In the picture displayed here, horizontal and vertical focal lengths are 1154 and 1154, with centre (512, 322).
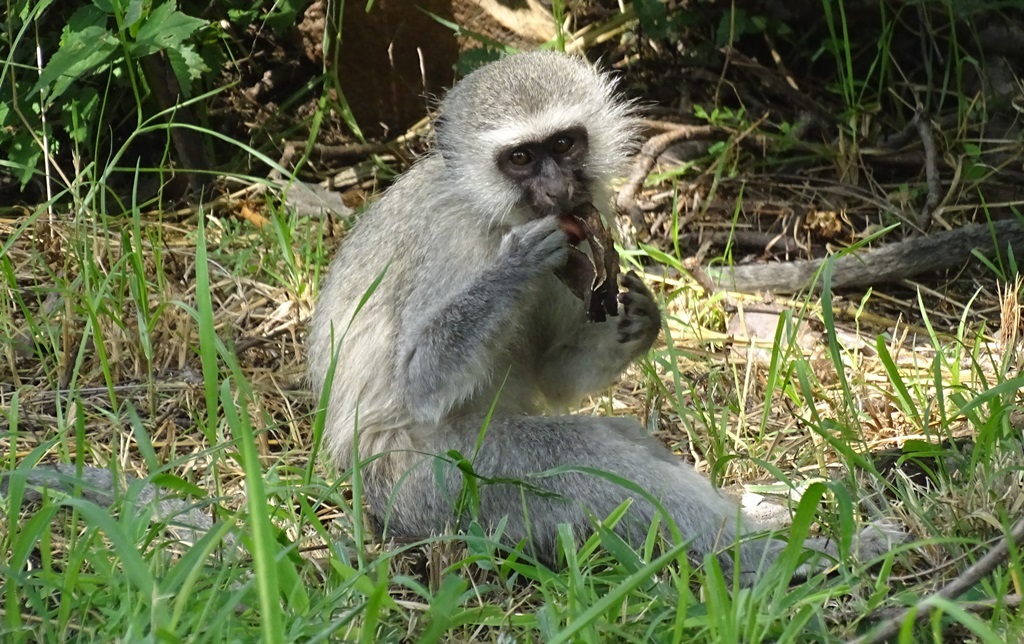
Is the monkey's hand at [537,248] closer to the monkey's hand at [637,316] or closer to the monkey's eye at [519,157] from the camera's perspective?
the monkey's eye at [519,157]

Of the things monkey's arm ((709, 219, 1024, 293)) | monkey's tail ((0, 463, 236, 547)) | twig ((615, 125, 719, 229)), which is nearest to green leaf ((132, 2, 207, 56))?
monkey's tail ((0, 463, 236, 547))

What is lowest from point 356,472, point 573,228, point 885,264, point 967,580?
point 885,264

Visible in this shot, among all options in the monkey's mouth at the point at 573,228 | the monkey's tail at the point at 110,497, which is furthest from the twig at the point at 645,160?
the monkey's tail at the point at 110,497

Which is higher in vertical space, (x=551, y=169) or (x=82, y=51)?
(x=82, y=51)

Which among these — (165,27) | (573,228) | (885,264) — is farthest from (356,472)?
(885,264)

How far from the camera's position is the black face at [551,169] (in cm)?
399

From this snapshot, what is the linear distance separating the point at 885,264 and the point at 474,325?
2.59 meters

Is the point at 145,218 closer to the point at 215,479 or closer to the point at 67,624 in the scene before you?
the point at 215,479

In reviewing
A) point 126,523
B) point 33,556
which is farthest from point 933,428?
point 33,556

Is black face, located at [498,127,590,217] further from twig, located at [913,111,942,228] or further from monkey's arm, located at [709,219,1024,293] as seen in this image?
twig, located at [913,111,942,228]

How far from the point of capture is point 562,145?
4121 mm

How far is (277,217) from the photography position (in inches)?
218

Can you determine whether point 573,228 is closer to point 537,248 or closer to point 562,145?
point 537,248

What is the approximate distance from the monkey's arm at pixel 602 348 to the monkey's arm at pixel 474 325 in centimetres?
53
